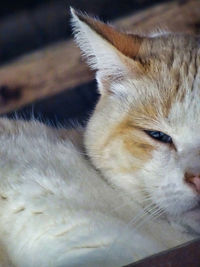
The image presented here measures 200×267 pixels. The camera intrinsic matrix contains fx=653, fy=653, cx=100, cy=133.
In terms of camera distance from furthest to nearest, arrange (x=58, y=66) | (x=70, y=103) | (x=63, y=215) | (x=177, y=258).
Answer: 1. (x=70, y=103)
2. (x=58, y=66)
3. (x=63, y=215)
4. (x=177, y=258)

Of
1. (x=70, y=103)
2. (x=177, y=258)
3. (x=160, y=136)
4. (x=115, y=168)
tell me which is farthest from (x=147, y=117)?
(x=70, y=103)

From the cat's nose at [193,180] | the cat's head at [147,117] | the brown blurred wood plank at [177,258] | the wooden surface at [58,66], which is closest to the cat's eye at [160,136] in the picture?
the cat's head at [147,117]

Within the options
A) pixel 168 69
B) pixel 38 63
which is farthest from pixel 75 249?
pixel 38 63

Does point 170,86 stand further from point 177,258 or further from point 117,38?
point 177,258

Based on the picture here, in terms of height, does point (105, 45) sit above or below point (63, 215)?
above

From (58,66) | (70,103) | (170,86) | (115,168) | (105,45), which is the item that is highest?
(105,45)

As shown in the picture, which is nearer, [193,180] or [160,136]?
[193,180]

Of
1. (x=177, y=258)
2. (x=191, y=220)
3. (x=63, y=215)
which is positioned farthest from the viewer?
(x=191, y=220)

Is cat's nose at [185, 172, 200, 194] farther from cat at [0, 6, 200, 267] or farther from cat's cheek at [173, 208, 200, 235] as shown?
cat's cheek at [173, 208, 200, 235]
